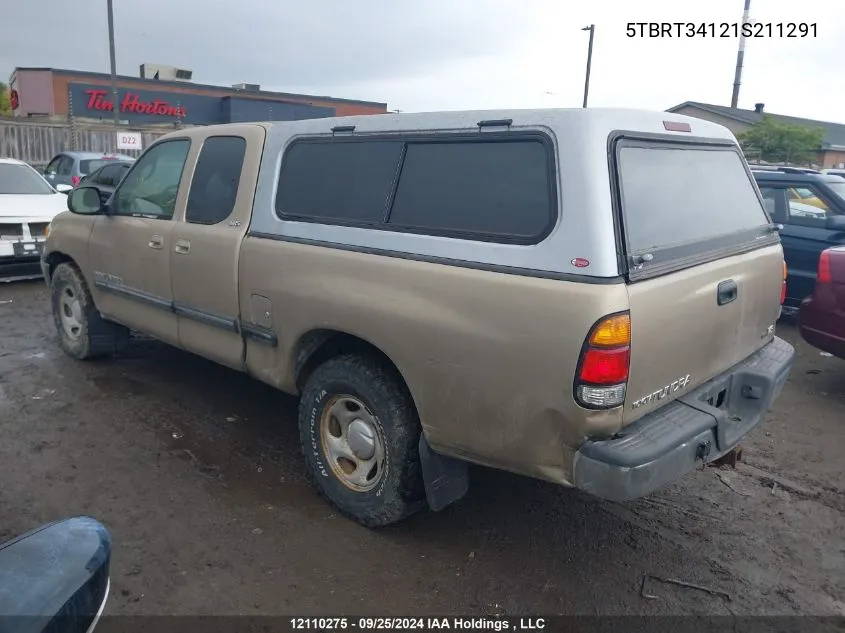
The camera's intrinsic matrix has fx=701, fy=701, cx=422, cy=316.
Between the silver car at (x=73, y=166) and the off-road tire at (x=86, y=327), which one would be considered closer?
the off-road tire at (x=86, y=327)

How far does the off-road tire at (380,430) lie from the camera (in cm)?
326

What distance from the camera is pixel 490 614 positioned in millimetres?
2965

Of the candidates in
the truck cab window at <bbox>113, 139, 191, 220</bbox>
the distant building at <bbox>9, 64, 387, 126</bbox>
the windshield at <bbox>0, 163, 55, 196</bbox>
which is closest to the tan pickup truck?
the truck cab window at <bbox>113, 139, 191, 220</bbox>

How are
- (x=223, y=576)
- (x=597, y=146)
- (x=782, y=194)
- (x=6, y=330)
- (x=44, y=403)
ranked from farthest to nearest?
(x=782, y=194) < (x=6, y=330) < (x=44, y=403) < (x=223, y=576) < (x=597, y=146)

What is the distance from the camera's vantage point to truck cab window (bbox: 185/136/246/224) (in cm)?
418

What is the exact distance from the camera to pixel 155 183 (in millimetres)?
4855

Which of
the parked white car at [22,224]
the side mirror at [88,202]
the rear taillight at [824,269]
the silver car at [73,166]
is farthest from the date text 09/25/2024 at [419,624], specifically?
the silver car at [73,166]

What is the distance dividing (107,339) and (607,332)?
15.3 ft

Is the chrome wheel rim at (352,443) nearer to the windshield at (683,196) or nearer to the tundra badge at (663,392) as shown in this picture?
the tundra badge at (663,392)

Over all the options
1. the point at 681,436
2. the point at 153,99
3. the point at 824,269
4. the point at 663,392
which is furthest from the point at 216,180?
the point at 153,99

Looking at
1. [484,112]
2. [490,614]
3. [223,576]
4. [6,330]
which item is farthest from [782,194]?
[6,330]

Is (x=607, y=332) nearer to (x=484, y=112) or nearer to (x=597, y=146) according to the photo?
(x=597, y=146)

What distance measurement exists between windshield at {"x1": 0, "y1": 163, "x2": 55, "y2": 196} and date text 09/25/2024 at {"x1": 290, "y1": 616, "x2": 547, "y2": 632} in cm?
883

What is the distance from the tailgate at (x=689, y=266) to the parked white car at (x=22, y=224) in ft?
25.9
